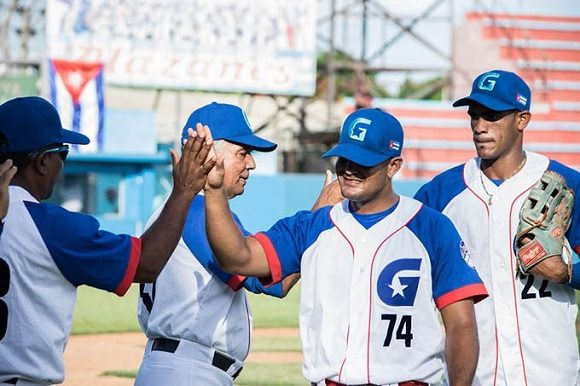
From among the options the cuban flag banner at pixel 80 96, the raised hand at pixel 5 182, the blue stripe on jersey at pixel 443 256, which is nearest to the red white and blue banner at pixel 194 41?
the cuban flag banner at pixel 80 96

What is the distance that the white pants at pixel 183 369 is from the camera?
4121mm

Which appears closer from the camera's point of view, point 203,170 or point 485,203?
point 203,170

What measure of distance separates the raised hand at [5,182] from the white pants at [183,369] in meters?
0.98

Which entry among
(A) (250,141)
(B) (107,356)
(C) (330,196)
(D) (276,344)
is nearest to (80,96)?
(D) (276,344)

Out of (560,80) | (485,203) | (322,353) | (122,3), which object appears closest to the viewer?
(322,353)

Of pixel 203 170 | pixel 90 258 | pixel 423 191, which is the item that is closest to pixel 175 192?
pixel 203 170

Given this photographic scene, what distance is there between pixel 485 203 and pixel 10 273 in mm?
1943

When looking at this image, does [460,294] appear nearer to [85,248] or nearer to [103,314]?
[85,248]

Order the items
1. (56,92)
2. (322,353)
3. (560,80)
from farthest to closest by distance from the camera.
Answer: (560,80)
(56,92)
(322,353)

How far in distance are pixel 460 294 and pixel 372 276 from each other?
0.31 m

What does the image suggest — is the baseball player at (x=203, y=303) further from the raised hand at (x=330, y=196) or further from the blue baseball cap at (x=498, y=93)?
the blue baseball cap at (x=498, y=93)

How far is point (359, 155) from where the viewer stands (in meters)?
3.93

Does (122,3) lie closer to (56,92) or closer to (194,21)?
(194,21)

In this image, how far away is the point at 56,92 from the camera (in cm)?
2200
